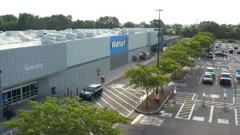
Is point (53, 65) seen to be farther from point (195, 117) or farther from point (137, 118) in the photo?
point (195, 117)

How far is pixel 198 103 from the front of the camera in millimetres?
30562

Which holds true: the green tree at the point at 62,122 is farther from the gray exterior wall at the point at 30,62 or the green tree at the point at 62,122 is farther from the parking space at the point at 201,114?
the parking space at the point at 201,114

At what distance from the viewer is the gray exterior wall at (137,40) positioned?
60438mm

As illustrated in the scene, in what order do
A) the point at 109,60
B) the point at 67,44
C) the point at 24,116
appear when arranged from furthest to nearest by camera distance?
the point at 109,60, the point at 67,44, the point at 24,116

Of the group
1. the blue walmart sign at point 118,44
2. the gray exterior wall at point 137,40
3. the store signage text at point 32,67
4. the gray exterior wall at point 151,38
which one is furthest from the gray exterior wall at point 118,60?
the store signage text at point 32,67

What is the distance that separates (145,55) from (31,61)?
129 ft

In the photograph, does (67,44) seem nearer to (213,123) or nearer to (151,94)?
(151,94)

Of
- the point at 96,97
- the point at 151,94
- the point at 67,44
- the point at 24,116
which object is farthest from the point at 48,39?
the point at 24,116

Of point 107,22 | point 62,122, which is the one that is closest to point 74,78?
point 62,122

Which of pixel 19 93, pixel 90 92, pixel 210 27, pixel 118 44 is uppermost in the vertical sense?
pixel 210 27

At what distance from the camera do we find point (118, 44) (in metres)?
53.4

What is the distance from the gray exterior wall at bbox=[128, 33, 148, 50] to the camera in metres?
60.4

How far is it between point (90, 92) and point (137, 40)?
35.1m

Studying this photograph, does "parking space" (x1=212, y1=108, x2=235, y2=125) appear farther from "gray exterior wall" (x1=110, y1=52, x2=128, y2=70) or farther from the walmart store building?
"gray exterior wall" (x1=110, y1=52, x2=128, y2=70)
